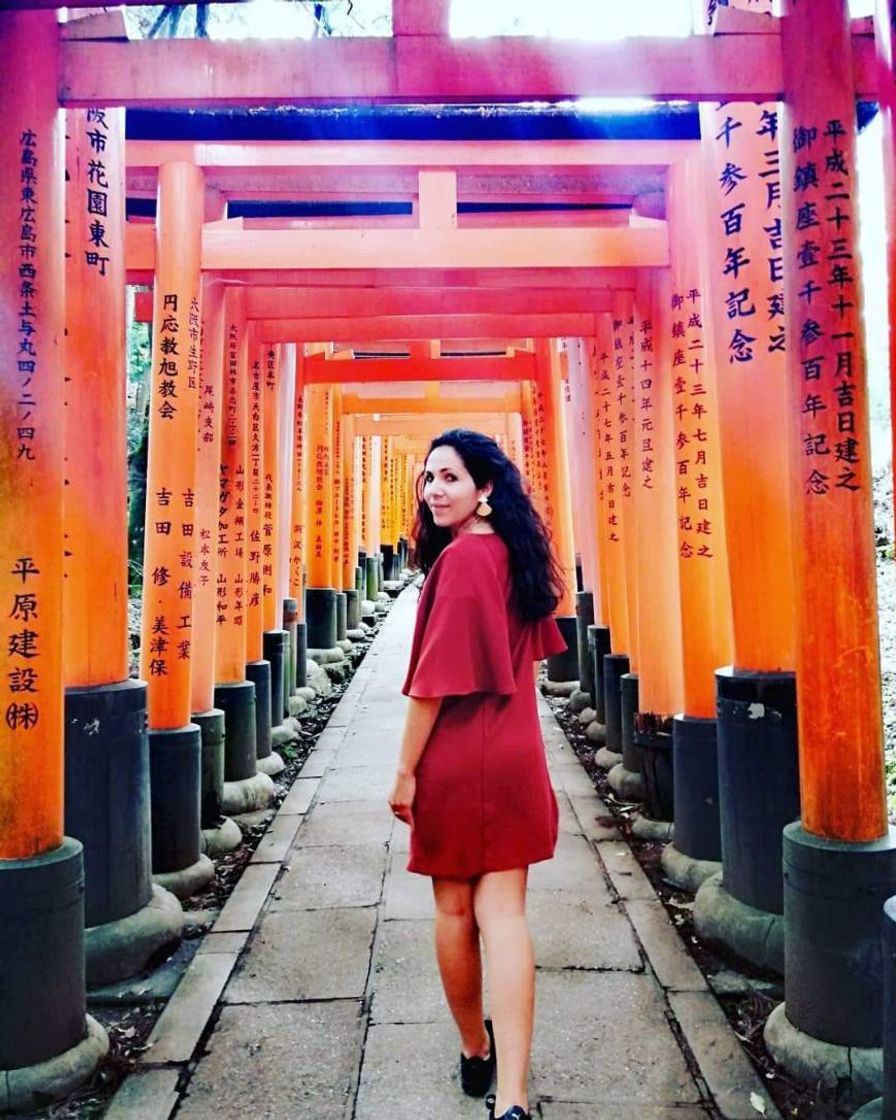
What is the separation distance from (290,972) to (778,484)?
282 centimetres

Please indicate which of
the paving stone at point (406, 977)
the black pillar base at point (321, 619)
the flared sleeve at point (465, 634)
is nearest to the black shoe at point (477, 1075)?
the paving stone at point (406, 977)

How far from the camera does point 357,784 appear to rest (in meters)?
6.37

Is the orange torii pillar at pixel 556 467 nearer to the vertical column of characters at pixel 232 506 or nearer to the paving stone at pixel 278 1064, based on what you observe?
the vertical column of characters at pixel 232 506

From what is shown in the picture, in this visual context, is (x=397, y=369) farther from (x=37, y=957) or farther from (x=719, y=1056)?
(x=719, y=1056)

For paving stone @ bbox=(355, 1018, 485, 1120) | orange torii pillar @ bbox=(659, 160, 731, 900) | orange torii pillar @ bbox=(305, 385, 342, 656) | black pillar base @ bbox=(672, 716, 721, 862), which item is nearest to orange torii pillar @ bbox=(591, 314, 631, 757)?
orange torii pillar @ bbox=(659, 160, 731, 900)

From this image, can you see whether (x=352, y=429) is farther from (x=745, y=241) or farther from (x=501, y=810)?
(x=501, y=810)

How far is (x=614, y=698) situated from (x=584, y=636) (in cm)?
284

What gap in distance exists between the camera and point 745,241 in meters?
3.64

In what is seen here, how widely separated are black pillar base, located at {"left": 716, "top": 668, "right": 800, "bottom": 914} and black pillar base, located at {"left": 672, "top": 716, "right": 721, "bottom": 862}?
704mm

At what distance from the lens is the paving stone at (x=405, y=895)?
406cm

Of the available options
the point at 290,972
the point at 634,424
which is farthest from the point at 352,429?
the point at 290,972

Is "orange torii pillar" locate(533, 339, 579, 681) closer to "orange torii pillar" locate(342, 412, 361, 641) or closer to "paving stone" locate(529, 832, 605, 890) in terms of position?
"orange torii pillar" locate(342, 412, 361, 641)

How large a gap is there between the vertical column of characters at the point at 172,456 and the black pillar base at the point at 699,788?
8.65 feet

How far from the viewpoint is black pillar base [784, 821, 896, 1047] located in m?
2.61
